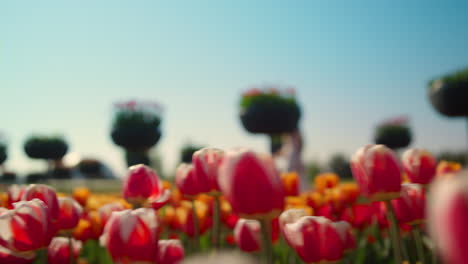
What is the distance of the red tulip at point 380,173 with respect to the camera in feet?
3.24

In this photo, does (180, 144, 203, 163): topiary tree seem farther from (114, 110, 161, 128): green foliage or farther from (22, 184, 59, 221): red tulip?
(22, 184, 59, 221): red tulip

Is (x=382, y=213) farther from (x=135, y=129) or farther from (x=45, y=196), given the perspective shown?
(x=135, y=129)

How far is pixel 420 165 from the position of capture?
131 centimetres

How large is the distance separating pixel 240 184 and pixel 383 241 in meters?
2.15

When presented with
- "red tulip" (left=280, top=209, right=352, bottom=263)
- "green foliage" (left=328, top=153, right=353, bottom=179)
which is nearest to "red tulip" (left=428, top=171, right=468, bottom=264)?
"red tulip" (left=280, top=209, right=352, bottom=263)

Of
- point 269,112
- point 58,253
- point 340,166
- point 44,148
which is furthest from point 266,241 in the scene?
point 340,166

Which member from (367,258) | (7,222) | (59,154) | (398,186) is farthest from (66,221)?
(59,154)

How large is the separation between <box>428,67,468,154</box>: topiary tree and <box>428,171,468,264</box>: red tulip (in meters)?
12.6

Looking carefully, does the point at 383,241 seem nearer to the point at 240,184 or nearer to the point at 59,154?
the point at 240,184

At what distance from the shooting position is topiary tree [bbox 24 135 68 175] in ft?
42.8

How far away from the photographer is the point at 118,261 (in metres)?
0.86

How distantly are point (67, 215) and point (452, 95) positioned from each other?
40.0 ft

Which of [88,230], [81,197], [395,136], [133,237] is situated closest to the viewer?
[133,237]

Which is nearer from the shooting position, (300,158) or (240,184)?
(240,184)
